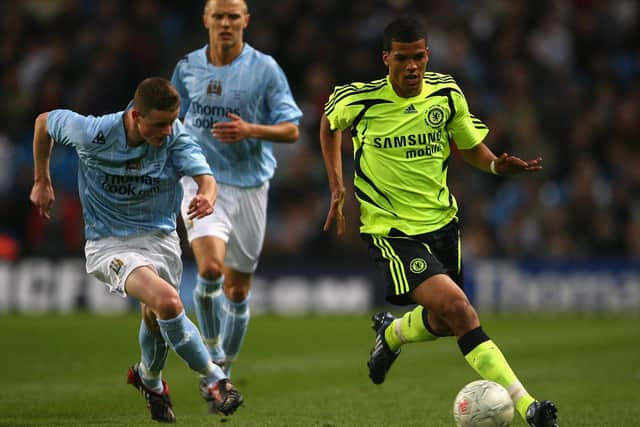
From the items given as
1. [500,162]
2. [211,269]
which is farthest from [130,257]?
[500,162]

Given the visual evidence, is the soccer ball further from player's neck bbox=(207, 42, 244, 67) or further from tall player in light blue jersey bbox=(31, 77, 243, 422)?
player's neck bbox=(207, 42, 244, 67)

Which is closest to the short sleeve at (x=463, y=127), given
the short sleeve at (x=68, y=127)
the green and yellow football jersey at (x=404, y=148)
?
the green and yellow football jersey at (x=404, y=148)

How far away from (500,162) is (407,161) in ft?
1.88

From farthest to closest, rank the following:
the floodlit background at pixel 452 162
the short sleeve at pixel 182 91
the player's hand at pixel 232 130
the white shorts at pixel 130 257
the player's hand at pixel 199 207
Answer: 1. the floodlit background at pixel 452 162
2. the short sleeve at pixel 182 91
3. the player's hand at pixel 232 130
4. the white shorts at pixel 130 257
5. the player's hand at pixel 199 207

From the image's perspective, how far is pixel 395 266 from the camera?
705 cm

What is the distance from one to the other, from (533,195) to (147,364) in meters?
10.9

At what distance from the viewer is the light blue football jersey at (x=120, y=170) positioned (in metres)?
7.08

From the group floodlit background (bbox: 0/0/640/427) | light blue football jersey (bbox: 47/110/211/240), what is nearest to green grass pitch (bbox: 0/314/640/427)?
floodlit background (bbox: 0/0/640/427)

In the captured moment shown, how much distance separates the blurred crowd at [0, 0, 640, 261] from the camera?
1739 centimetres

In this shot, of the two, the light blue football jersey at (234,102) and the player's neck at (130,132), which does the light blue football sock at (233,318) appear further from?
the player's neck at (130,132)

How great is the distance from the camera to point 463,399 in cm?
654

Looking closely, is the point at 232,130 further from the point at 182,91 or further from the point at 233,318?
the point at 233,318

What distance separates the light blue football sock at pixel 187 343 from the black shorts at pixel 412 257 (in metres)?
1.15

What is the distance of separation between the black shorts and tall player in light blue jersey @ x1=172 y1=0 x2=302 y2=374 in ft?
5.38
